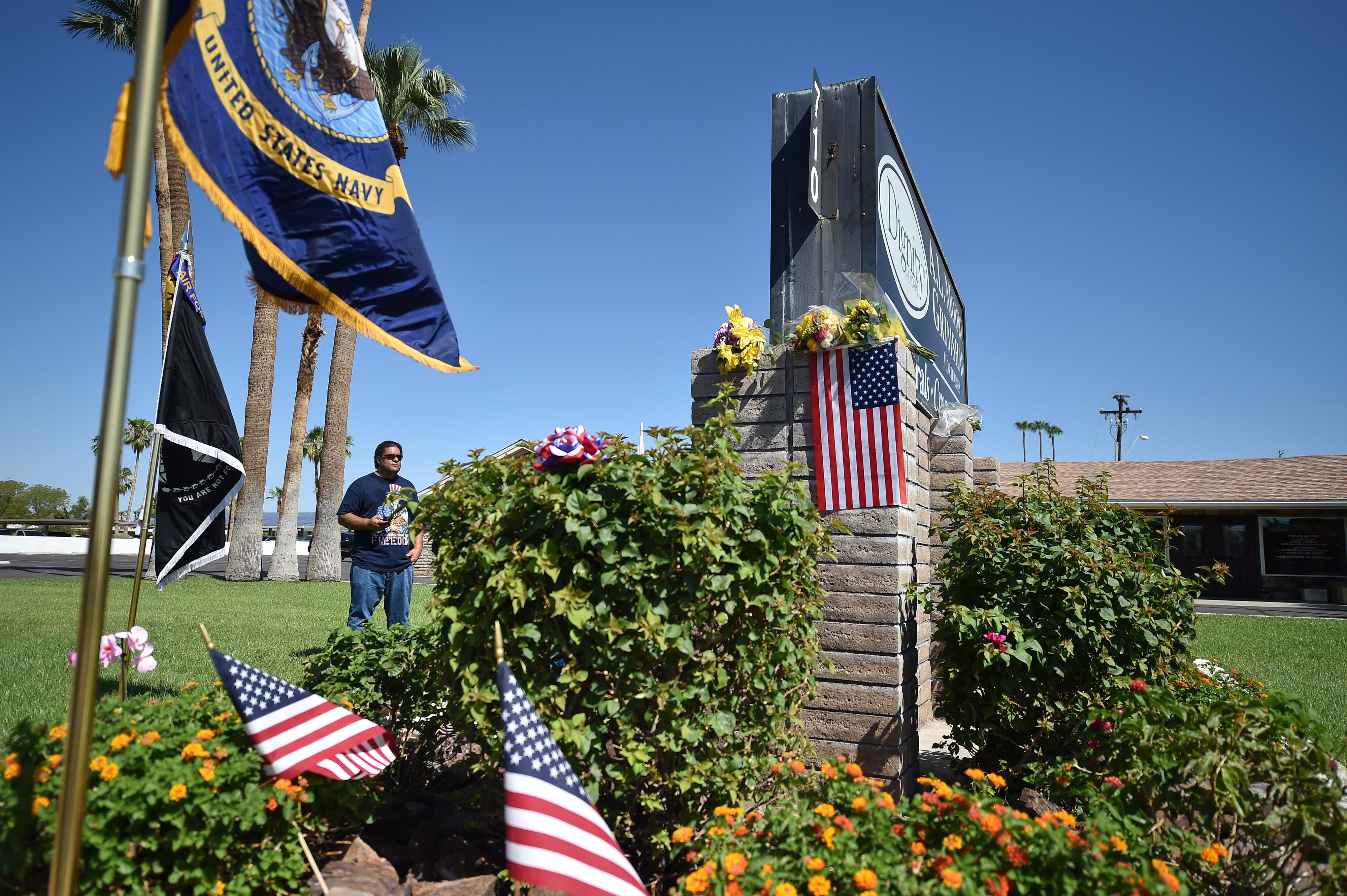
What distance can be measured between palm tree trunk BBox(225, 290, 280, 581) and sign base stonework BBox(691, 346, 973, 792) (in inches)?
602

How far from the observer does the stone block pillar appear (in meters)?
3.68

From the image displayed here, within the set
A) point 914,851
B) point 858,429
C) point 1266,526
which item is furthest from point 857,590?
point 1266,526

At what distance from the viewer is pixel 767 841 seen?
215 centimetres

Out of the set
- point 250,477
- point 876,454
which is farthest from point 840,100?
point 250,477

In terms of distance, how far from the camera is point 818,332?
3967 mm

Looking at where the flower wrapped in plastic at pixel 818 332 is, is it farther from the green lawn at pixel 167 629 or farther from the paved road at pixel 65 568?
the paved road at pixel 65 568

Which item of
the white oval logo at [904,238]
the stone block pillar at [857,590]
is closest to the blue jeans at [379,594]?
the stone block pillar at [857,590]

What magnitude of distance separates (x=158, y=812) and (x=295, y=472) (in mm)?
17849

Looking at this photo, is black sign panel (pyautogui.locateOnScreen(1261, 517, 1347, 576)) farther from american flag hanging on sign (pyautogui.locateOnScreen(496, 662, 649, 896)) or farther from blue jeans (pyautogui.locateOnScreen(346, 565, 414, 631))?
american flag hanging on sign (pyautogui.locateOnScreen(496, 662, 649, 896))

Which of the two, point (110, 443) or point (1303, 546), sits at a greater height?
point (110, 443)

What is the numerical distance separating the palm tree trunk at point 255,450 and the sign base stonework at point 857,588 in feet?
50.2

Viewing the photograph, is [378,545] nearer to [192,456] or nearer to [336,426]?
[192,456]

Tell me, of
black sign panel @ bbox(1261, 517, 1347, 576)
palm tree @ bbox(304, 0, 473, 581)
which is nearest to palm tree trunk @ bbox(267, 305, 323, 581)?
palm tree @ bbox(304, 0, 473, 581)

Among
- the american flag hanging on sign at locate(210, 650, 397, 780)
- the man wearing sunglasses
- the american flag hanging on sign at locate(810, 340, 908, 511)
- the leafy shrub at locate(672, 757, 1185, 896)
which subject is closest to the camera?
the leafy shrub at locate(672, 757, 1185, 896)
